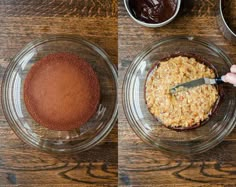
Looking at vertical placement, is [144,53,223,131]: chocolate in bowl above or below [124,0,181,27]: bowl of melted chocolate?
below

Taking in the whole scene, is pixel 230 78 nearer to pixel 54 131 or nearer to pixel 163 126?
pixel 163 126

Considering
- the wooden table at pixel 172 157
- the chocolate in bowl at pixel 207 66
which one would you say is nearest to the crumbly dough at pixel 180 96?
the chocolate in bowl at pixel 207 66

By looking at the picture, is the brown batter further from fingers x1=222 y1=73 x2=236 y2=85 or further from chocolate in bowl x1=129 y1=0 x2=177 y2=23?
fingers x1=222 y1=73 x2=236 y2=85

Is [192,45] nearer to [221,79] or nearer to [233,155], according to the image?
[221,79]

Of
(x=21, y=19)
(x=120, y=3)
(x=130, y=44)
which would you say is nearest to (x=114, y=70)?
(x=130, y=44)

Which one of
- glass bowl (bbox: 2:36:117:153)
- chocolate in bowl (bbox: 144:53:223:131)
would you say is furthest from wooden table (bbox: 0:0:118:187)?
chocolate in bowl (bbox: 144:53:223:131)
